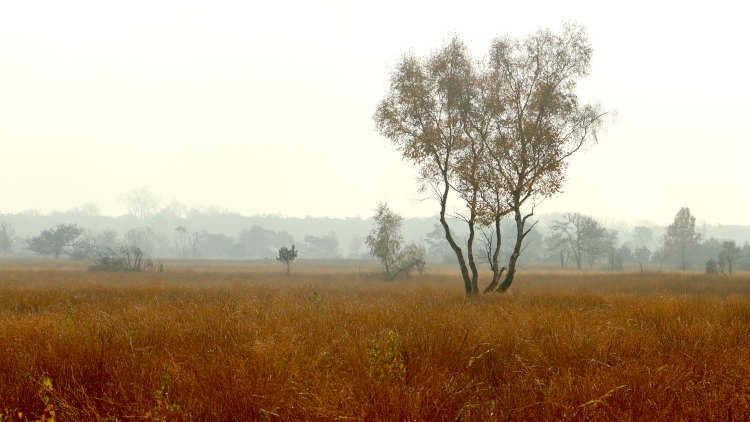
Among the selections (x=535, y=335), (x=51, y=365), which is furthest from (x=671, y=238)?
(x=51, y=365)

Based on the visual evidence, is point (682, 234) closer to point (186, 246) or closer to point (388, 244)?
point (388, 244)

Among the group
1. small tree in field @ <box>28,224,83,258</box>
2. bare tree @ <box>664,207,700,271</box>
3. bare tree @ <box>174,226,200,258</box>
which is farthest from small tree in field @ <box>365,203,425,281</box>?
bare tree @ <box>174,226,200,258</box>

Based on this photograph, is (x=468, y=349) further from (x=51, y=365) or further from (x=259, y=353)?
(x=51, y=365)

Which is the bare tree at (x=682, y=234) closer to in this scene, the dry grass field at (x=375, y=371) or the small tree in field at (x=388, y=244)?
the small tree in field at (x=388, y=244)

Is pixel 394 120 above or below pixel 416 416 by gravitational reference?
above

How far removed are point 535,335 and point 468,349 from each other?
152cm

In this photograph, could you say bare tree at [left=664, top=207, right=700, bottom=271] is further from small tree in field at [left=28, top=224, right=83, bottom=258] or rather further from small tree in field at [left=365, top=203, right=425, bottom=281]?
small tree in field at [left=28, top=224, right=83, bottom=258]

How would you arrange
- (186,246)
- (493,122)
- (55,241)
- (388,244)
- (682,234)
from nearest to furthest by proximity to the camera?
(493,122) < (388,244) < (682,234) < (55,241) < (186,246)

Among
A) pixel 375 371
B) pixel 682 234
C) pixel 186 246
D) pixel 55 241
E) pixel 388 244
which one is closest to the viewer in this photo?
pixel 375 371

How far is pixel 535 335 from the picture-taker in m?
5.72

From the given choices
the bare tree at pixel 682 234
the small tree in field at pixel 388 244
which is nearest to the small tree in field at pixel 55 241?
the small tree in field at pixel 388 244

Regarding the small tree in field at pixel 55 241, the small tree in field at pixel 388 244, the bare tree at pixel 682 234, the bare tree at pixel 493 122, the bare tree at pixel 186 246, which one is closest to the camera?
the bare tree at pixel 493 122

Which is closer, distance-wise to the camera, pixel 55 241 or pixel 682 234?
pixel 682 234

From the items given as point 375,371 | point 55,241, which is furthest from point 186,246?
point 375,371
